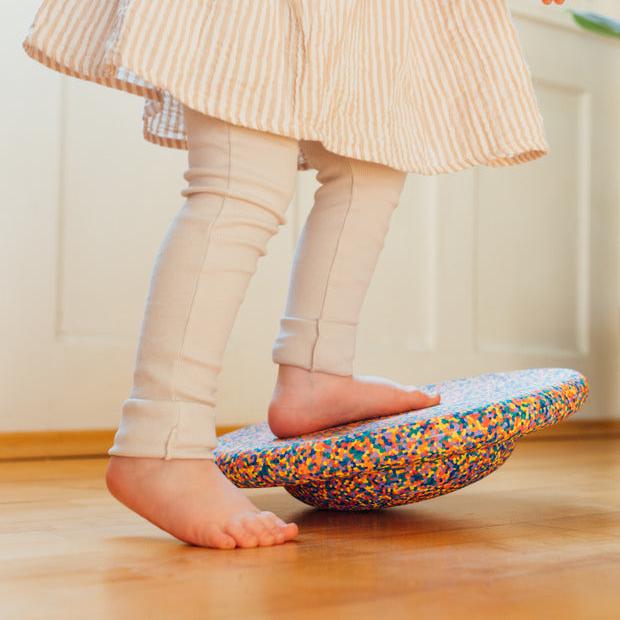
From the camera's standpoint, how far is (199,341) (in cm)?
80

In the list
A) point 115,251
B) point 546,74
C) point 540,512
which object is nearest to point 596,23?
point 546,74

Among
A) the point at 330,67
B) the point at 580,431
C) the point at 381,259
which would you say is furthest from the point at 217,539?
the point at 580,431

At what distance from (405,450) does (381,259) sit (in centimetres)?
107

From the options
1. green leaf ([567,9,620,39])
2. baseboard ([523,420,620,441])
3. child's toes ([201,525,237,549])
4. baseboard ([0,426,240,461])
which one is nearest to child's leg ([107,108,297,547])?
child's toes ([201,525,237,549])

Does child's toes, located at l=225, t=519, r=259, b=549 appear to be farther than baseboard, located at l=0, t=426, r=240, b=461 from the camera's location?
No

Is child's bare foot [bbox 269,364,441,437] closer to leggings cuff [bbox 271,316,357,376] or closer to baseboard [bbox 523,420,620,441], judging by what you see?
leggings cuff [bbox 271,316,357,376]

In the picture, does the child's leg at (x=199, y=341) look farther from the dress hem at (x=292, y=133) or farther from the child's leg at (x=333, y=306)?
the child's leg at (x=333, y=306)

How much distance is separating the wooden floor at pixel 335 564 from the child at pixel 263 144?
64 mm

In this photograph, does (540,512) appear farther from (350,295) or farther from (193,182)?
(193,182)

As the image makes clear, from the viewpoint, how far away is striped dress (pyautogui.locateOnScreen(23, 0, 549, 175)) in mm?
790

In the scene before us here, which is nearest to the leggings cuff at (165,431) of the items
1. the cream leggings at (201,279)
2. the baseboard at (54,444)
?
the cream leggings at (201,279)

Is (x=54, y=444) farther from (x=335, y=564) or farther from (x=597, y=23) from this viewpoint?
(x=597, y=23)

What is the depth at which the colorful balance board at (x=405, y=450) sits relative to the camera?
823 millimetres

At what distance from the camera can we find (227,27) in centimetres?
80
